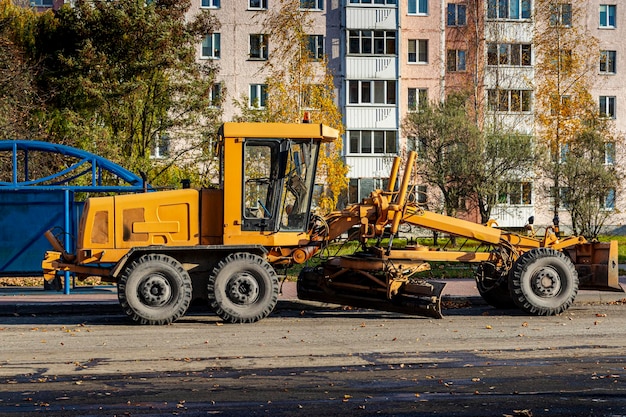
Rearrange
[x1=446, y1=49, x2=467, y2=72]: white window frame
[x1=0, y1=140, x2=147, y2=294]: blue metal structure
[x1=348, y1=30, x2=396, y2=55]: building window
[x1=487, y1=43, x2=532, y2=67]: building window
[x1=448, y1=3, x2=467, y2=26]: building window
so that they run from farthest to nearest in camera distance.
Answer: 1. [x1=448, y1=3, x2=467, y2=26]: building window
2. [x1=446, y1=49, x2=467, y2=72]: white window frame
3. [x1=348, y1=30, x2=396, y2=55]: building window
4. [x1=487, y1=43, x2=532, y2=67]: building window
5. [x1=0, y1=140, x2=147, y2=294]: blue metal structure

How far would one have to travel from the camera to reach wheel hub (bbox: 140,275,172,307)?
15273mm

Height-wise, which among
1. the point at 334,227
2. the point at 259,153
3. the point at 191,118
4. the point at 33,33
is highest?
the point at 33,33

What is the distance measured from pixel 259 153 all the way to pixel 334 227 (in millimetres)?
1699

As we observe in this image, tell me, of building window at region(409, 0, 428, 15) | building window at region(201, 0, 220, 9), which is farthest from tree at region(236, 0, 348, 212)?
building window at region(409, 0, 428, 15)

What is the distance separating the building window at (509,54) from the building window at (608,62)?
7.21 meters

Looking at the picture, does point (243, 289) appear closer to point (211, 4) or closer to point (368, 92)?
point (368, 92)

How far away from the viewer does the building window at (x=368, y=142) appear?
58.1m

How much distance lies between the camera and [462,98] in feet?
163

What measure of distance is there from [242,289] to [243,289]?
2cm

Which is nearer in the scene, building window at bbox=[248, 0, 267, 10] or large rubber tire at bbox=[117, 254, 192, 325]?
large rubber tire at bbox=[117, 254, 192, 325]

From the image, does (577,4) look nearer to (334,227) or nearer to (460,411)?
(334,227)

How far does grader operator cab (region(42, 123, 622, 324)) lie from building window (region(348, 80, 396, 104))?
41730 mm

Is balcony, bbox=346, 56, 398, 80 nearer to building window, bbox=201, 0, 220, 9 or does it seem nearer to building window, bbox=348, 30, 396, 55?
building window, bbox=348, 30, 396, 55

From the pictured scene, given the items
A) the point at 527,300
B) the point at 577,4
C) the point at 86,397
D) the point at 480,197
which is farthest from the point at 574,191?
the point at 86,397
